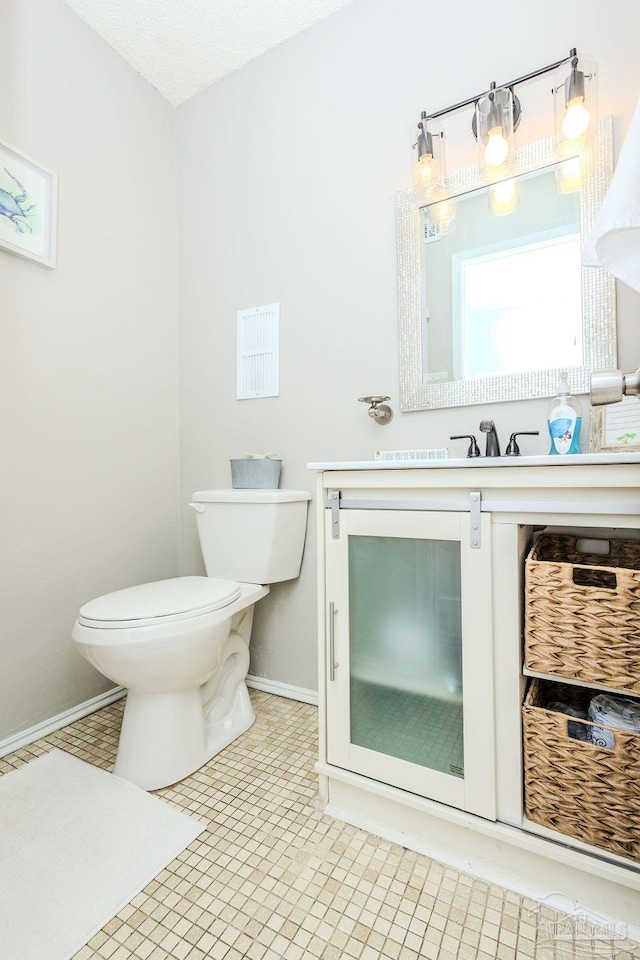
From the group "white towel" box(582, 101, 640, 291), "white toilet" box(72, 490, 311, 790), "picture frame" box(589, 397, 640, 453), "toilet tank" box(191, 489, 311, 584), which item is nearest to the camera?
A: "white towel" box(582, 101, 640, 291)

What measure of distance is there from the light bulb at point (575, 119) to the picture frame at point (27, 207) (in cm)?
155

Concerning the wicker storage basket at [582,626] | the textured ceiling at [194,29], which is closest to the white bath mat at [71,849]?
the wicker storage basket at [582,626]

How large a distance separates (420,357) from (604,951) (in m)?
1.35

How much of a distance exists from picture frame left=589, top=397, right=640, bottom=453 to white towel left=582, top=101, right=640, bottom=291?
0.42 meters

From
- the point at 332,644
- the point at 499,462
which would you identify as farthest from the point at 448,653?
the point at 499,462

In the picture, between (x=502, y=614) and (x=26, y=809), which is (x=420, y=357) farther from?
(x=26, y=809)

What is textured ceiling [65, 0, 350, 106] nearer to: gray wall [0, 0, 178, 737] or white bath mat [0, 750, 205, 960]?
gray wall [0, 0, 178, 737]

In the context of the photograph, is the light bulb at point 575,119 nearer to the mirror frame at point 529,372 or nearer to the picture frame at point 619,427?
the mirror frame at point 529,372

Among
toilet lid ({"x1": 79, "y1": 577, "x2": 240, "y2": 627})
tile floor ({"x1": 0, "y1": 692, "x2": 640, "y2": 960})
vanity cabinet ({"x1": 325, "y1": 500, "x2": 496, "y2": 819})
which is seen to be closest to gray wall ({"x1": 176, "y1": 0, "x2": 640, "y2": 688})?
toilet lid ({"x1": 79, "y1": 577, "x2": 240, "y2": 627})

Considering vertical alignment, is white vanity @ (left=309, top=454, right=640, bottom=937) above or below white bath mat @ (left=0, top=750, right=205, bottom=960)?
above

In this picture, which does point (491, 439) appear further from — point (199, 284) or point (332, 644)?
point (199, 284)

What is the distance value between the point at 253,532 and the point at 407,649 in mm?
687

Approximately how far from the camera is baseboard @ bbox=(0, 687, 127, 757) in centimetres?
141

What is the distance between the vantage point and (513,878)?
3.03 ft
